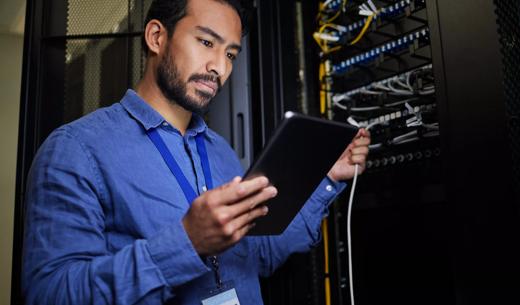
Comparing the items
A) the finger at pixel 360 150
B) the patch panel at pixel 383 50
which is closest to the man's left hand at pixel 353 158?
the finger at pixel 360 150

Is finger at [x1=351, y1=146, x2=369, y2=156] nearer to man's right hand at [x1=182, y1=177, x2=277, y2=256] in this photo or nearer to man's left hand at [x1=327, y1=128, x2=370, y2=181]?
man's left hand at [x1=327, y1=128, x2=370, y2=181]

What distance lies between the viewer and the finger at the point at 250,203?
2.17 feet

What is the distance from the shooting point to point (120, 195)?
848 mm

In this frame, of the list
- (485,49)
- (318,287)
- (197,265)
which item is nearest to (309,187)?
(197,265)

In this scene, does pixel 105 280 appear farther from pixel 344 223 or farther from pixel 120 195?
→ pixel 344 223

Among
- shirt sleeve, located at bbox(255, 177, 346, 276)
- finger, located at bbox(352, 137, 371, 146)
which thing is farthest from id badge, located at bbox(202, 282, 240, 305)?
finger, located at bbox(352, 137, 371, 146)

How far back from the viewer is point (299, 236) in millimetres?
1153

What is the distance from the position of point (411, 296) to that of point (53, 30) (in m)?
1.18

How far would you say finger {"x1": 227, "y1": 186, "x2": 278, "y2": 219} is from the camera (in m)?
0.66

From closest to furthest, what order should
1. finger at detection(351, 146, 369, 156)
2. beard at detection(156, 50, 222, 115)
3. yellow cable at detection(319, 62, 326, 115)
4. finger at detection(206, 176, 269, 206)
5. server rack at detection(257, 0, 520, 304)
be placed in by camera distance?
finger at detection(206, 176, 269, 206), server rack at detection(257, 0, 520, 304), beard at detection(156, 50, 222, 115), finger at detection(351, 146, 369, 156), yellow cable at detection(319, 62, 326, 115)

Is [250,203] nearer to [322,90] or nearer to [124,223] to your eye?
[124,223]

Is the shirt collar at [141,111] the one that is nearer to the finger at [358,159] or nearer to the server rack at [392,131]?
the server rack at [392,131]

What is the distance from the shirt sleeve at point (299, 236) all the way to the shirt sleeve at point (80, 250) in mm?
455

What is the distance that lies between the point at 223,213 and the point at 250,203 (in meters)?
0.05
